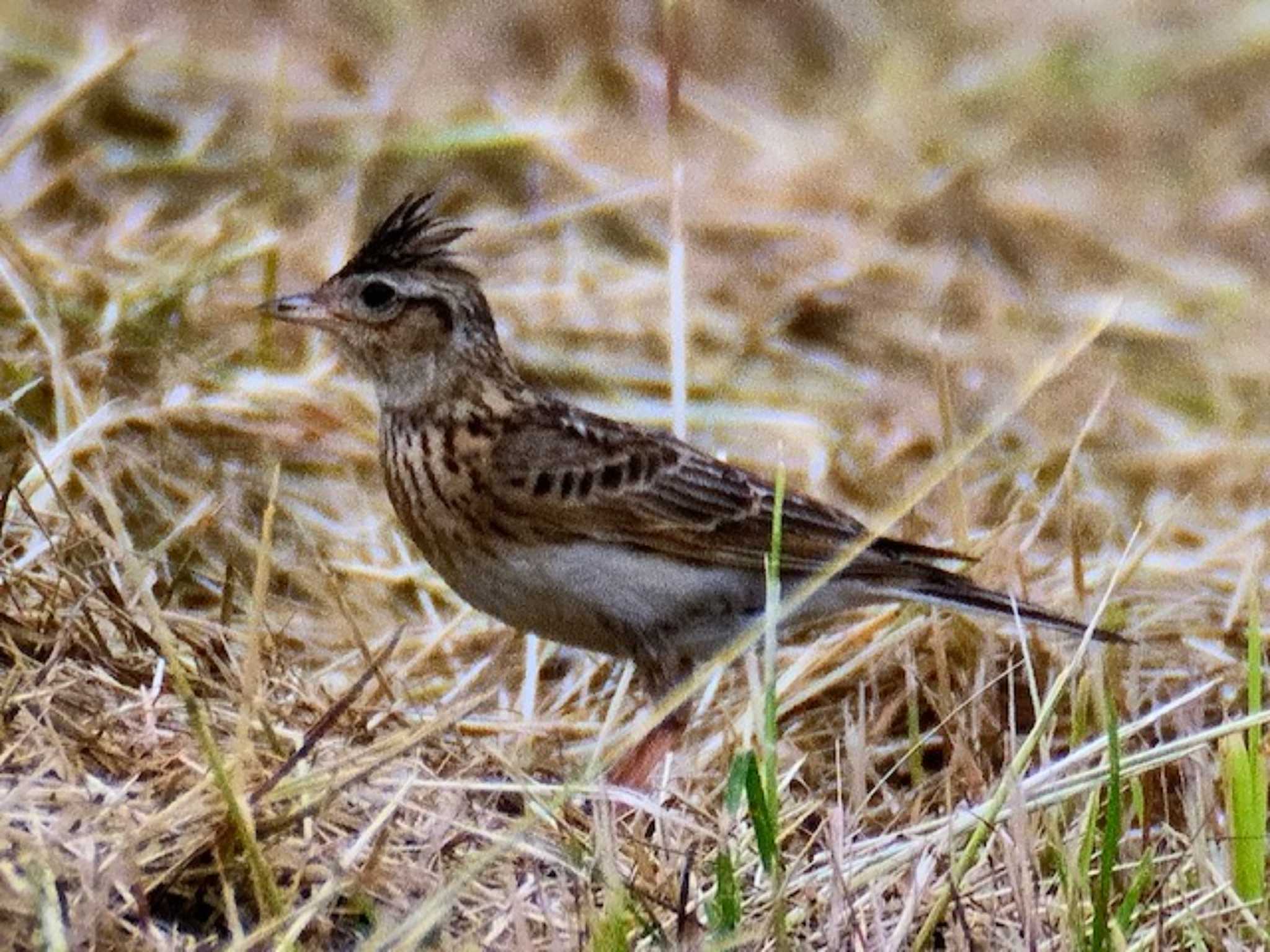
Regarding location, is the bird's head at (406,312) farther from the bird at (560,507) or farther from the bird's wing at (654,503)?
the bird's wing at (654,503)

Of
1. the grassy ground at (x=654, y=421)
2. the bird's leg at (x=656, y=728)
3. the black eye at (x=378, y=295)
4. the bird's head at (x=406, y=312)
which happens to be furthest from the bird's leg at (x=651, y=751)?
the black eye at (x=378, y=295)

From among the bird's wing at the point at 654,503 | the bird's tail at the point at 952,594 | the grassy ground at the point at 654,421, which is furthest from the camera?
the bird's wing at the point at 654,503

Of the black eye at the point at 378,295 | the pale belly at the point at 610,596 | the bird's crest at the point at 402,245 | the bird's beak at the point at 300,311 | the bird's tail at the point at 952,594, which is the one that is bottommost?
the pale belly at the point at 610,596

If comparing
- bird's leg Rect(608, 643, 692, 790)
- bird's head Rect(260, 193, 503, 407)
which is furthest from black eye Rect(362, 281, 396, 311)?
bird's leg Rect(608, 643, 692, 790)

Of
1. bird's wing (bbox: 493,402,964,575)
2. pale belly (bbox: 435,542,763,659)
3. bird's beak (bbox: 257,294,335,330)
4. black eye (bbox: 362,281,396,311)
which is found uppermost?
black eye (bbox: 362,281,396,311)

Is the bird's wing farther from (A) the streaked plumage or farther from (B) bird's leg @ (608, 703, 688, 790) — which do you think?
(B) bird's leg @ (608, 703, 688, 790)

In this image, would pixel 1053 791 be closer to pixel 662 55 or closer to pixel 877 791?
pixel 877 791

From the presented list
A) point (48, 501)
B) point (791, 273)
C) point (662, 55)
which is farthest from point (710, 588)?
point (662, 55)

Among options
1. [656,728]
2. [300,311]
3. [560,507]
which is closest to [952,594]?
[656,728]

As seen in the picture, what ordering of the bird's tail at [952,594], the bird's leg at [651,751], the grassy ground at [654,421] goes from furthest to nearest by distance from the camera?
1. the bird's tail at [952,594]
2. the bird's leg at [651,751]
3. the grassy ground at [654,421]
